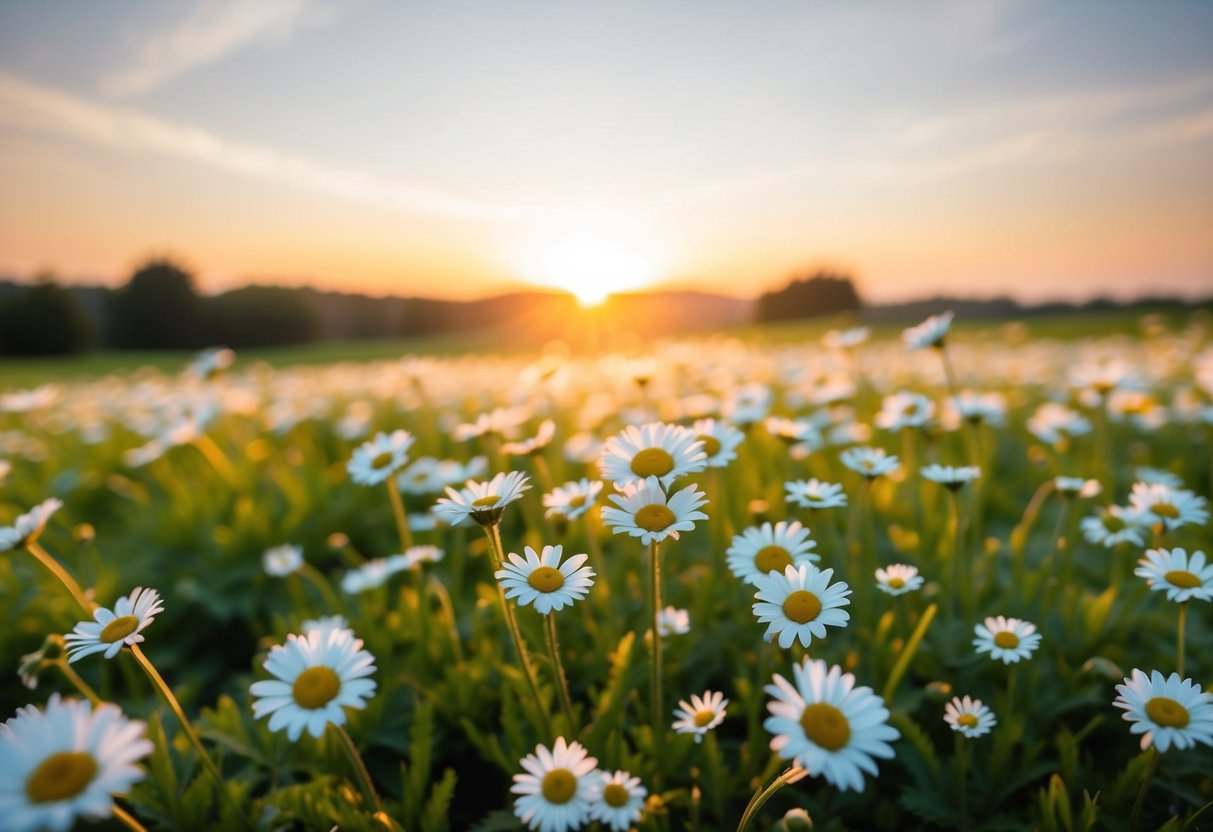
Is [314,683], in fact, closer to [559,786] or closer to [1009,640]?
[559,786]

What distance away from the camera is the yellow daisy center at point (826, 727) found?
1.03m

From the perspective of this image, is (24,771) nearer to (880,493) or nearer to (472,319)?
(880,493)

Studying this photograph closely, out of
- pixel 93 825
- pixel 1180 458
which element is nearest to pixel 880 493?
pixel 1180 458

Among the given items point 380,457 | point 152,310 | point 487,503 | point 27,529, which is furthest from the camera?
point 152,310

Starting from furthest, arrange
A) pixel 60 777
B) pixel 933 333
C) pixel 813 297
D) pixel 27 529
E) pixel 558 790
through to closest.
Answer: pixel 813 297
pixel 933 333
pixel 27 529
pixel 558 790
pixel 60 777

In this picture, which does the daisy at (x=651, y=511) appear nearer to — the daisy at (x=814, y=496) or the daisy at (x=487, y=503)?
the daisy at (x=487, y=503)

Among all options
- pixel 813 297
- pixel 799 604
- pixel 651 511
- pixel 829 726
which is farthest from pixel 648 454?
pixel 813 297

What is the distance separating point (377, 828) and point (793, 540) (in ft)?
3.92

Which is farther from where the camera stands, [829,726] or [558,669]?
[558,669]

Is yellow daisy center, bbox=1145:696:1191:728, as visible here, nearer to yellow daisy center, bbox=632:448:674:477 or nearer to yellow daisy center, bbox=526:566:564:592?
yellow daisy center, bbox=632:448:674:477

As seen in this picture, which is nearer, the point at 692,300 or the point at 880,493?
the point at 880,493

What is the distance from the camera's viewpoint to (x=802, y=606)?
131cm

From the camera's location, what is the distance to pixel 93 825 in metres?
1.55

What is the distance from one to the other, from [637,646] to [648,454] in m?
0.90
